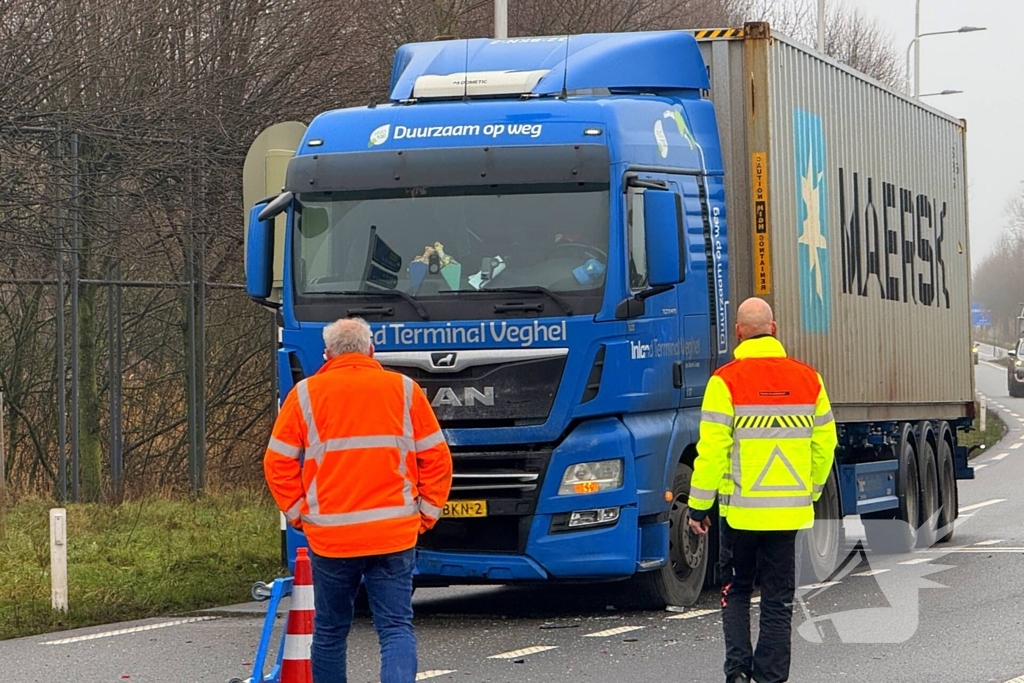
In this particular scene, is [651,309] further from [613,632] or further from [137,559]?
[137,559]

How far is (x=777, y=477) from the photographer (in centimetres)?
811

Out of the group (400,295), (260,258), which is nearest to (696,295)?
(400,295)

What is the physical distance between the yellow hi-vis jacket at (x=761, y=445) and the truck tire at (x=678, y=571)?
122 inches

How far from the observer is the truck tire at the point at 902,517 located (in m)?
15.7

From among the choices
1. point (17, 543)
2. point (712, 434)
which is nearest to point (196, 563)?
point (17, 543)

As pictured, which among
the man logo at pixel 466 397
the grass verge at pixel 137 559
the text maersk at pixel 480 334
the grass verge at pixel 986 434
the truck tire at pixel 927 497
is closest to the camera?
the text maersk at pixel 480 334

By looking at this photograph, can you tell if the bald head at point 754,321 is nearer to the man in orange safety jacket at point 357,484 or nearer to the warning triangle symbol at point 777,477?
the warning triangle symbol at point 777,477

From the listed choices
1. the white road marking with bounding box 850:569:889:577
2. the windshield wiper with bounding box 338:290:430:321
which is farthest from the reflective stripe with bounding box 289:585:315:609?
the white road marking with bounding box 850:569:889:577

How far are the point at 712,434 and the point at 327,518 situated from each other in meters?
1.92

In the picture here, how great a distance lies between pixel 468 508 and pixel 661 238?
196 cm

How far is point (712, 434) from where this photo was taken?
8.16m

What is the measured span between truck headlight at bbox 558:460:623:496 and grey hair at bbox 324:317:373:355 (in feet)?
11.4

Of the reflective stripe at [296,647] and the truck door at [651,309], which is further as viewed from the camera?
the truck door at [651,309]

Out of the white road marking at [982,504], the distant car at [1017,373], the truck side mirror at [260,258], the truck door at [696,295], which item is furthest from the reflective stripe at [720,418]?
the distant car at [1017,373]
